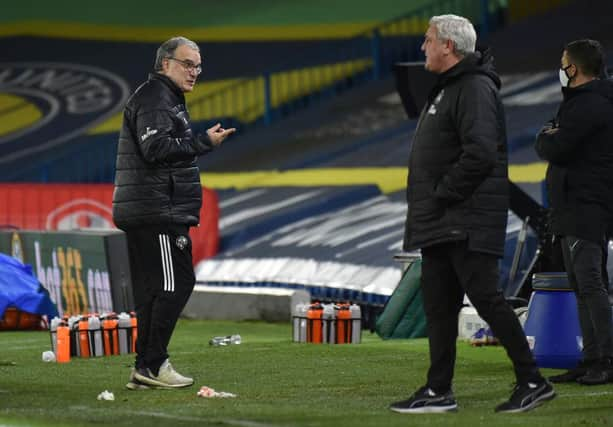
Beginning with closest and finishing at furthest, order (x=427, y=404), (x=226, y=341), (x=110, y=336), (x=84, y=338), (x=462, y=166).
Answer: (x=462, y=166) < (x=427, y=404) < (x=84, y=338) < (x=110, y=336) < (x=226, y=341)

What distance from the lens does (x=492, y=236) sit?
23.0 feet

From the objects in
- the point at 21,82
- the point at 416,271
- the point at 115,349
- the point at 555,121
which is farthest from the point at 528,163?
the point at 21,82

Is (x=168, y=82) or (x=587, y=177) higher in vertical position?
(x=168, y=82)

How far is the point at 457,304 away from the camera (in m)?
7.21

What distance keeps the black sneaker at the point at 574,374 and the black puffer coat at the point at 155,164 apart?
202 centimetres

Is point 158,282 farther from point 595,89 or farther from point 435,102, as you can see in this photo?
point 595,89

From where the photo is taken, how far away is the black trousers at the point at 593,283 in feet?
27.0

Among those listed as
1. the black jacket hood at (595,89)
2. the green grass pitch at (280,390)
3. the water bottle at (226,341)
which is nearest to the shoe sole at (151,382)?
the green grass pitch at (280,390)

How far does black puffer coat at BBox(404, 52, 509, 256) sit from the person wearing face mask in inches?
45.7

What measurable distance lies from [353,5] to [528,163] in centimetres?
1449

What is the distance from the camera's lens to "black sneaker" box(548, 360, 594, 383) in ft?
27.5

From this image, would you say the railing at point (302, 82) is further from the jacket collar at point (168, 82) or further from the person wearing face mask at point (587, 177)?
the person wearing face mask at point (587, 177)

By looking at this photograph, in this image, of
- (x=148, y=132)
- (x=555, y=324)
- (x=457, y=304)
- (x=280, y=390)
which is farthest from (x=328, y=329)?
(x=457, y=304)

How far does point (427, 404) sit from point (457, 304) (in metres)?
0.46
